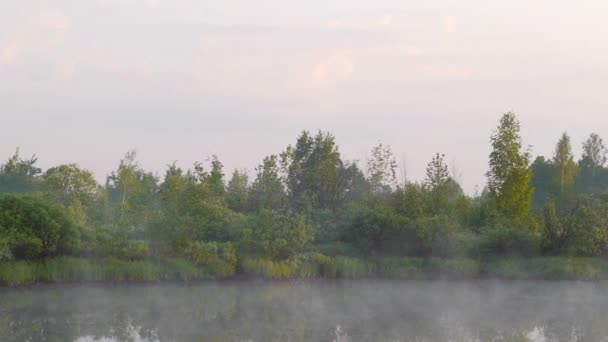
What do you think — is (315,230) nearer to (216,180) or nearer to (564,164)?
(216,180)

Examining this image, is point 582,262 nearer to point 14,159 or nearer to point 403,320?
point 403,320

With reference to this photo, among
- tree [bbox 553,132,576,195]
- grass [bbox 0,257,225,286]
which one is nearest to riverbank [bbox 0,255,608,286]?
grass [bbox 0,257,225,286]

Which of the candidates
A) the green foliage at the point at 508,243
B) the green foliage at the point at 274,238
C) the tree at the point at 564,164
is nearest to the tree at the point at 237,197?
the green foliage at the point at 274,238

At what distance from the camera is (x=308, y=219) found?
27938mm

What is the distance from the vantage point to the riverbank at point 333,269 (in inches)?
875

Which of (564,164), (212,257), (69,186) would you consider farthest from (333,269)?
(564,164)

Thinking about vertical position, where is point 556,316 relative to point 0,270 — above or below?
below

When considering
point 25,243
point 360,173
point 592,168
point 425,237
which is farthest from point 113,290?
point 592,168

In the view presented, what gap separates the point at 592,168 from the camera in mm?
61125

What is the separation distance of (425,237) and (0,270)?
14206mm

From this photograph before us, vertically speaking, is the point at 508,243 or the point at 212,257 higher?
the point at 508,243

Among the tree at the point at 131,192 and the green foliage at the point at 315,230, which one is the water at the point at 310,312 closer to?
the green foliage at the point at 315,230

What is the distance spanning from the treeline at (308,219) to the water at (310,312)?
1.50 metres

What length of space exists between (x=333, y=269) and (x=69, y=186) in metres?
16.7
